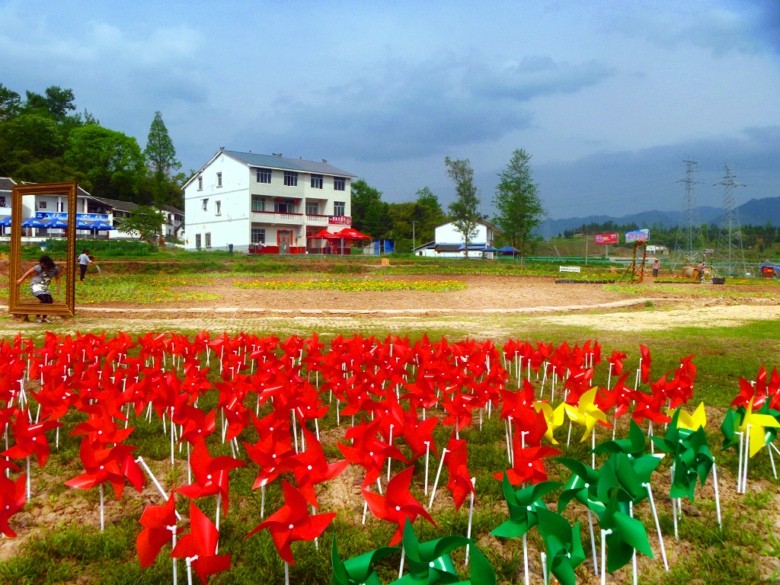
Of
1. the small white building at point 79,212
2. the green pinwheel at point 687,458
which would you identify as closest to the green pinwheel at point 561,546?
the green pinwheel at point 687,458

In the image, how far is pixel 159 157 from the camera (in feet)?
225

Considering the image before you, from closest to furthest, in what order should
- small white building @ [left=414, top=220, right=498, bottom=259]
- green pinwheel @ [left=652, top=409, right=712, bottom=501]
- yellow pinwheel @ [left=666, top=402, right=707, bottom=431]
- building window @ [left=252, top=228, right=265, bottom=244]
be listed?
green pinwheel @ [left=652, top=409, right=712, bottom=501], yellow pinwheel @ [left=666, top=402, right=707, bottom=431], building window @ [left=252, top=228, right=265, bottom=244], small white building @ [left=414, top=220, right=498, bottom=259]

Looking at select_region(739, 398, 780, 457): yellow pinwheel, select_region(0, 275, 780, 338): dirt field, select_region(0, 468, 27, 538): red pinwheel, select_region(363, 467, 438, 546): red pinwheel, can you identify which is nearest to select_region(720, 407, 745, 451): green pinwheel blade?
select_region(739, 398, 780, 457): yellow pinwheel

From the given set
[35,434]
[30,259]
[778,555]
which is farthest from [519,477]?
[30,259]

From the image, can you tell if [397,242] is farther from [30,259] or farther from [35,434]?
[35,434]

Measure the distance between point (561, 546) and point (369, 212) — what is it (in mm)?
73717

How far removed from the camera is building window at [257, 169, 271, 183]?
48812 mm

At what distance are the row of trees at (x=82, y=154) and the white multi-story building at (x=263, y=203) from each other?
15130 millimetres

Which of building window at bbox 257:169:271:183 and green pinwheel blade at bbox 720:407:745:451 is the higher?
building window at bbox 257:169:271:183

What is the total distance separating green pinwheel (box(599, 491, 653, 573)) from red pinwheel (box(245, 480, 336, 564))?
3.61 ft

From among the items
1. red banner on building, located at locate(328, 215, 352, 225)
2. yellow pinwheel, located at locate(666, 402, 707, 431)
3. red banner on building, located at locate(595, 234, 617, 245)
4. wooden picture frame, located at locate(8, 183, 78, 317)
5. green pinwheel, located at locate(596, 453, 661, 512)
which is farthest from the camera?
red banner on building, located at locate(595, 234, 617, 245)

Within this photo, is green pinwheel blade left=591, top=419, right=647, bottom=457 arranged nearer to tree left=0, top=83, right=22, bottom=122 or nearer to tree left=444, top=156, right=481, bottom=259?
tree left=444, top=156, right=481, bottom=259

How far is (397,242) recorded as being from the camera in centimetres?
7200

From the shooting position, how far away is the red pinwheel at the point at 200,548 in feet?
6.59
